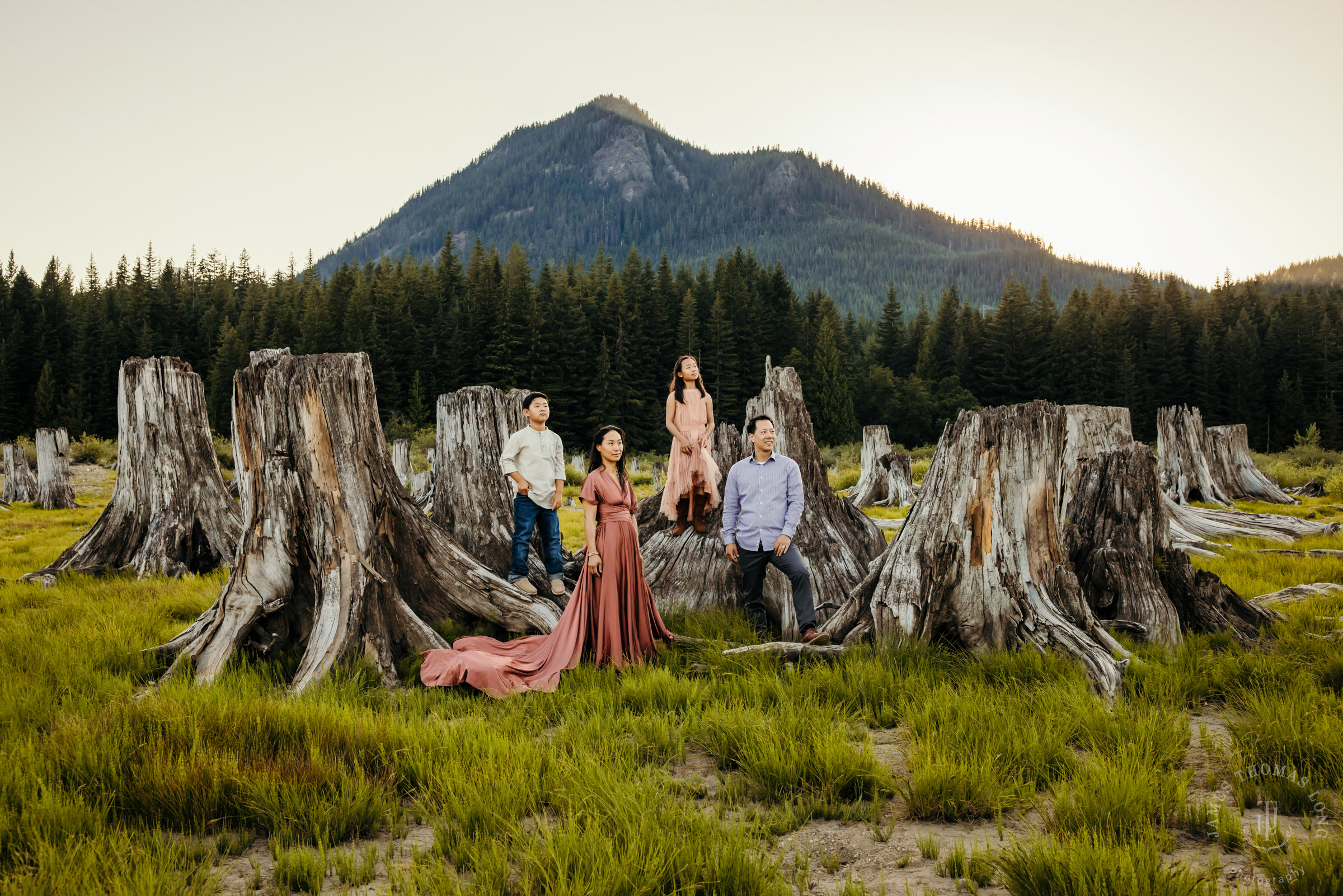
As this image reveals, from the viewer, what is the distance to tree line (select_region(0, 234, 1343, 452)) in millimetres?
50062

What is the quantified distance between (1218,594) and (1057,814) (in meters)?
3.81

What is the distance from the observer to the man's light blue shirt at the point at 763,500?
5.52 meters

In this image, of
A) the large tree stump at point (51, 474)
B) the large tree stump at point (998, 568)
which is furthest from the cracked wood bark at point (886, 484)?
the large tree stump at point (51, 474)

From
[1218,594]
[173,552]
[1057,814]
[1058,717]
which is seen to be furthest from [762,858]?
[173,552]

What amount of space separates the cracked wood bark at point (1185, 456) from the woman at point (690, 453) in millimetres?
11703

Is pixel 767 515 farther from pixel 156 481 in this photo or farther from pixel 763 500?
pixel 156 481

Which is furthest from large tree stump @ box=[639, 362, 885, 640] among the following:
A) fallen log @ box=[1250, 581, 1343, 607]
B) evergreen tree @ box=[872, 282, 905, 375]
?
evergreen tree @ box=[872, 282, 905, 375]

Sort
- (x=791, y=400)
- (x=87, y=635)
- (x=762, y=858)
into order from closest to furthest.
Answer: (x=762, y=858) < (x=87, y=635) < (x=791, y=400)

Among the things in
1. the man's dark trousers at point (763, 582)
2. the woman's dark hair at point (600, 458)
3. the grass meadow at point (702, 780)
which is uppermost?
the woman's dark hair at point (600, 458)

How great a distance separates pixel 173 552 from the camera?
318 inches

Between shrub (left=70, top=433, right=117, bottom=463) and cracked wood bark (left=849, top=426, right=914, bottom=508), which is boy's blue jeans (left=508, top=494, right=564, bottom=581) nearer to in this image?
cracked wood bark (left=849, top=426, right=914, bottom=508)

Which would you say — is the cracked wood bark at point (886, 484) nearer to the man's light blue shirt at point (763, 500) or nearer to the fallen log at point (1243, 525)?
the fallen log at point (1243, 525)

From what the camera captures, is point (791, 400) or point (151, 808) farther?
point (791, 400)

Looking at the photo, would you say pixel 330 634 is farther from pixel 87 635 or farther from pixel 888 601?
pixel 888 601
